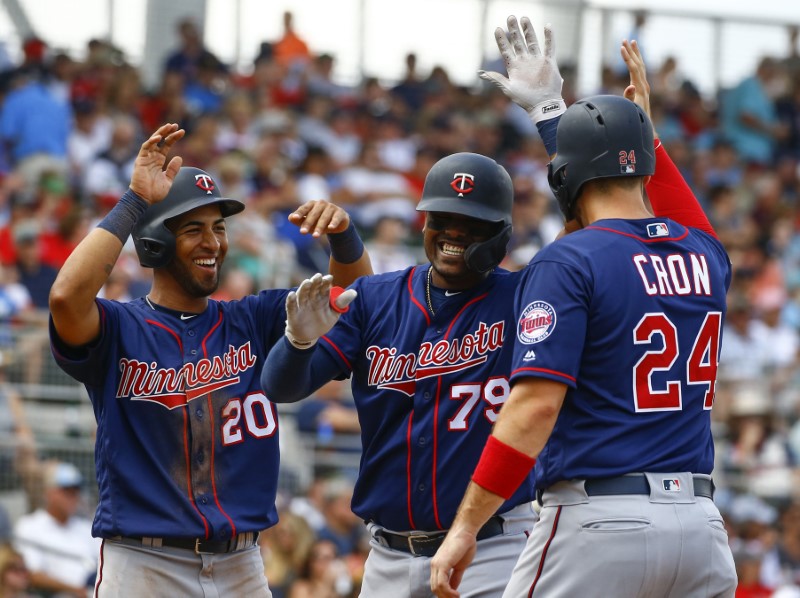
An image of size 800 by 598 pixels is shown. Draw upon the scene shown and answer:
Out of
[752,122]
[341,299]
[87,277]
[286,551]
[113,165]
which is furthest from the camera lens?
[752,122]

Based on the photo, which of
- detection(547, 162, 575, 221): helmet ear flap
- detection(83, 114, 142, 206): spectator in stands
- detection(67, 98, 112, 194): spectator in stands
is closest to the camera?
detection(547, 162, 575, 221): helmet ear flap

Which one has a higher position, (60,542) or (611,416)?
(611,416)

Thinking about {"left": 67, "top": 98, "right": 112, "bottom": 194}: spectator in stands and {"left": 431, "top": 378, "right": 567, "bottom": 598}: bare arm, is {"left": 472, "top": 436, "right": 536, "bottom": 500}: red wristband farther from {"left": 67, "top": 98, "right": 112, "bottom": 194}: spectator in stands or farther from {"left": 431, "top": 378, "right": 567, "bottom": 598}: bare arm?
{"left": 67, "top": 98, "right": 112, "bottom": 194}: spectator in stands

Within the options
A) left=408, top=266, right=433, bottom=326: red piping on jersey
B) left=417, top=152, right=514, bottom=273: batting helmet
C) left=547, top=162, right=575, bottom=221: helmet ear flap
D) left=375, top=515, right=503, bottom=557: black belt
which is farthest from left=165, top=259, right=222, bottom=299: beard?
left=547, top=162, right=575, bottom=221: helmet ear flap

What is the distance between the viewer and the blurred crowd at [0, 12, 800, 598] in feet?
34.4

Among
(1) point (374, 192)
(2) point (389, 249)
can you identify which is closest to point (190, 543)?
(2) point (389, 249)

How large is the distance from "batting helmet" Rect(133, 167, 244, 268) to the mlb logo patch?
6.01 feet

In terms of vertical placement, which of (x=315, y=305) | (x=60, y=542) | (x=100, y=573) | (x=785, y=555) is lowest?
(x=785, y=555)

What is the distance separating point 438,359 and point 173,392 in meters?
1.06

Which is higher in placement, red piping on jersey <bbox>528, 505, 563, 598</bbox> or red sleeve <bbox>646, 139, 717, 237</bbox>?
red sleeve <bbox>646, 139, 717, 237</bbox>

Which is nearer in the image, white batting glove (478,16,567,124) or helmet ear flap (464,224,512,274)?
helmet ear flap (464,224,512,274)

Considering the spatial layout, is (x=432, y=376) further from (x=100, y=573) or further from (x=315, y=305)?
(x=100, y=573)

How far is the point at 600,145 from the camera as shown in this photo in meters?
4.20

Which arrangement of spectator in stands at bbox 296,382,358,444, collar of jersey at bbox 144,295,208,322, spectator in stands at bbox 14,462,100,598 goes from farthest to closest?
spectator in stands at bbox 296,382,358,444 → spectator in stands at bbox 14,462,100,598 → collar of jersey at bbox 144,295,208,322
